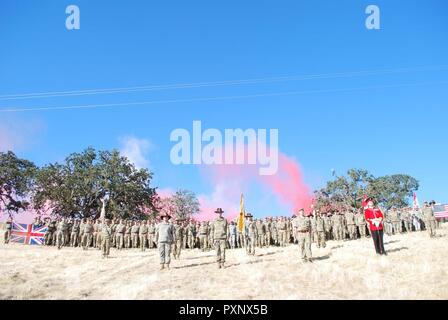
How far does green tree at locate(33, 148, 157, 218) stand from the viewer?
45.7 meters

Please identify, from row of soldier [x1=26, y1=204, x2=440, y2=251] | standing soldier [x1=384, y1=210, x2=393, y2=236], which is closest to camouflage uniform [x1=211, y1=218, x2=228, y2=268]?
row of soldier [x1=26, y1=204, x2=440, y2=251]

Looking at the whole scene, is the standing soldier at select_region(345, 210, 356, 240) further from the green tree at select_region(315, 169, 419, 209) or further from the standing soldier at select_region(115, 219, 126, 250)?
the green tree at select_region(315, 169, 419, 209)

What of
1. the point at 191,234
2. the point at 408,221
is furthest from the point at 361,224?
the point at 191,234

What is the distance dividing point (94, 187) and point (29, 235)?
21436 mm

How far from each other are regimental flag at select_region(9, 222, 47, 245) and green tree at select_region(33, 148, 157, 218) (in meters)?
18.9

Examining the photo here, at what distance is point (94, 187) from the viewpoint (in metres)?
47.2

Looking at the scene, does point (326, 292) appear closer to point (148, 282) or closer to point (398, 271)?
point (398, 271)

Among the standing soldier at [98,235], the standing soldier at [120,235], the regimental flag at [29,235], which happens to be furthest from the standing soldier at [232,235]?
the regimental flag at [29,235]

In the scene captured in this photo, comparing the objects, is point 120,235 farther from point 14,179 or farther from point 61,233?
point 14,179

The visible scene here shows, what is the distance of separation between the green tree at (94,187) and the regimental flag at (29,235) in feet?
62.0
